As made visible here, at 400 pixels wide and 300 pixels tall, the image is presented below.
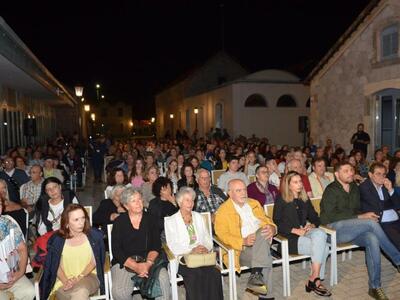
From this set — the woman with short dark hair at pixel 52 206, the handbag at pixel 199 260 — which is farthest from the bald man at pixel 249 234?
the woman with short dark hair at pixel 52 206

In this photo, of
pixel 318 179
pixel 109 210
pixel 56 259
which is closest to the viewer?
pixel 56 259

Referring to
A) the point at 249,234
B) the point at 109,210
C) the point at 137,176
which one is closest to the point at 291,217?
the point at 249,234

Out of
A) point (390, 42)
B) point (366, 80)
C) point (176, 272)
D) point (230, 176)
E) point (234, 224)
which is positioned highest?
point (390, 42)

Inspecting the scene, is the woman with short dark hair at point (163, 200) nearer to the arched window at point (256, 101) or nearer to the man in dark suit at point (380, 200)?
the man in dark suit at point (380, 200)

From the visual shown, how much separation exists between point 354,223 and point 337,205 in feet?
1.11

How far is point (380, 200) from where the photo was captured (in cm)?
500

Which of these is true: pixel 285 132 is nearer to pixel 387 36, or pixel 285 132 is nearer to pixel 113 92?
pixel 387 36

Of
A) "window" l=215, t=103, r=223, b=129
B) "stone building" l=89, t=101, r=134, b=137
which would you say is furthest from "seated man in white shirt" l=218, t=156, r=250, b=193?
"stone building" l=89, t=101, r=134, b=137

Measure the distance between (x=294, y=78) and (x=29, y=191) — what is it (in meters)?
18.4

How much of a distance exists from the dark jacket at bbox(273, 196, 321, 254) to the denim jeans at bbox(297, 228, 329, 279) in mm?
83

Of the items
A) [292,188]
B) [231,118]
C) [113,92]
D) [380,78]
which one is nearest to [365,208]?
[292,188]

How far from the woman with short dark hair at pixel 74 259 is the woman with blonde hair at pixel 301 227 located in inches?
88.5

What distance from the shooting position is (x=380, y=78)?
12344 millimetres

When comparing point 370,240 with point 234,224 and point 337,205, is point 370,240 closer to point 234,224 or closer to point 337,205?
point 337,205
